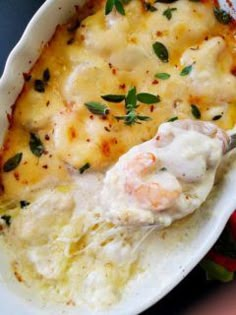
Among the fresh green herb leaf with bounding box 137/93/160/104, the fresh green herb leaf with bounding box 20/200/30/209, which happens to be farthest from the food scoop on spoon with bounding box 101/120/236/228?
the fresh green herb leaf with bounding box 20/200/30/209

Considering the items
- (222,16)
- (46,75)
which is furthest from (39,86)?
(222,16)

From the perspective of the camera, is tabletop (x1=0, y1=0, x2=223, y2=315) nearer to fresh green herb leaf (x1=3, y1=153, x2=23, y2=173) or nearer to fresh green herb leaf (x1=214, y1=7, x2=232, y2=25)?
fresh green herb leaf (x1=3, y1=153, x2=23, y2=173)

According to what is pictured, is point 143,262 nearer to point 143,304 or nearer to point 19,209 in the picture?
point 143,304

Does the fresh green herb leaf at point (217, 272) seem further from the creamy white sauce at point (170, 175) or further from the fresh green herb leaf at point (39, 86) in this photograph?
the fresh green herb leaf at point (39, 86)

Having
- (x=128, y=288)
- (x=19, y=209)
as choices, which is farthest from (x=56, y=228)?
(x=128, y=288)

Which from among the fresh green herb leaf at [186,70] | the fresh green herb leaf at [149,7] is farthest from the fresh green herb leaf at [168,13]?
the fresh green herb leaf at [186,70]

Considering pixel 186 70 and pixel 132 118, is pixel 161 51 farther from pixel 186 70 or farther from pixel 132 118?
pixel 132 118
